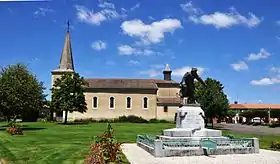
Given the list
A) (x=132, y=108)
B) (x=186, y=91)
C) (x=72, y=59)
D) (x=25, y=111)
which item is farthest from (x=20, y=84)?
(x=72, y=59)

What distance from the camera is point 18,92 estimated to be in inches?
1166

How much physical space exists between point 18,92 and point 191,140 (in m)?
20.1

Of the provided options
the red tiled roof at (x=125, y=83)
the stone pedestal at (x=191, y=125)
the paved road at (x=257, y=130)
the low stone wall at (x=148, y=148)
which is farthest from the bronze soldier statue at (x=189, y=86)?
the red tiled roof at (x=125, y=83)

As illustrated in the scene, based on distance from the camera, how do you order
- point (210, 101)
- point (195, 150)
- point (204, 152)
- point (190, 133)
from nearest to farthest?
point (195, 150) → point (204, 152) → point (190, 133) → point (210, 101)

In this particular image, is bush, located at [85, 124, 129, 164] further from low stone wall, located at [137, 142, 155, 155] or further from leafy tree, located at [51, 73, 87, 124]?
leafy tree, located at [51, 73, 87, 124]

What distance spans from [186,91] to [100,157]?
8185 mm

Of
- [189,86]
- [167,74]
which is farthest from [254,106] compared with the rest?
Result: [189,86]

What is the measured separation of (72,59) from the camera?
62.1m

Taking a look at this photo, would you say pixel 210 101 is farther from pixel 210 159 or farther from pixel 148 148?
pixel 210 159

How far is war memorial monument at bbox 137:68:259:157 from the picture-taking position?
12.5 meters

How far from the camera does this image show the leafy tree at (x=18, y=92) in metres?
29.4

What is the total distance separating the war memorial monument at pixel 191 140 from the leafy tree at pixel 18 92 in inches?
635

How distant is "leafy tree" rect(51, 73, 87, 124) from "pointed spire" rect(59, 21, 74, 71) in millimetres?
14989

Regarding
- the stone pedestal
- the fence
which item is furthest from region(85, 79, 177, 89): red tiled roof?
the fence
